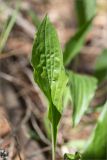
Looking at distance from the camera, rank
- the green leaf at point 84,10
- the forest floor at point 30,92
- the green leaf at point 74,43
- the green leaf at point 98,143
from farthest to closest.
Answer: the green leaf at point 84,10 → the green leaf at point 74,43 → the forest floor at point 30,92 → the green leaf at point 98,143

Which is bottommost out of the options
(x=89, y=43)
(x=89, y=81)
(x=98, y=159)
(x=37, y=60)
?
(x=98, y=159)

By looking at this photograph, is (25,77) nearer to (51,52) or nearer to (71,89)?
(71,89)

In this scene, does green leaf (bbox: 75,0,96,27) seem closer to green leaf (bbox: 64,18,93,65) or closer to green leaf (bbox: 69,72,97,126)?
green leaf (bbox: 64,18,93,65)

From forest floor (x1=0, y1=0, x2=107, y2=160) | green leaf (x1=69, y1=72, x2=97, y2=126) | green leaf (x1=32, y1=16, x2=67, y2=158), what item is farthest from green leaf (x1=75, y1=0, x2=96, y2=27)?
green leaf (x1=32, y1=16, x2=67, y2=158)

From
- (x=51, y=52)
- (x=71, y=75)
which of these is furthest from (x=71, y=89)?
(x=51, y=52)

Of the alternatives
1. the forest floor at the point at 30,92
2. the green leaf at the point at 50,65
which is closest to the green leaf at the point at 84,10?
the forest floor at the point at 30,92

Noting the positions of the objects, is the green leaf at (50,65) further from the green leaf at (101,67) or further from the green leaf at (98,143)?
the green leaf at (101,67)

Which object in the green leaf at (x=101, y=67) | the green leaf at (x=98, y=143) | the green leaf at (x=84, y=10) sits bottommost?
the green leaf at (x=98, y=143)
